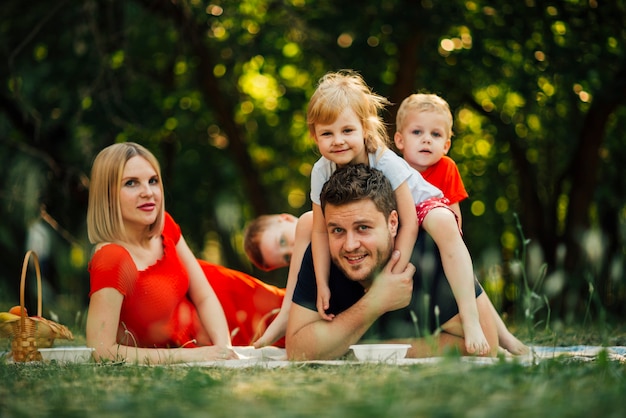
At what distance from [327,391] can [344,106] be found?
1882 mm

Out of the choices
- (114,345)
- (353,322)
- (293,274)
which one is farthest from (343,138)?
(114,345)

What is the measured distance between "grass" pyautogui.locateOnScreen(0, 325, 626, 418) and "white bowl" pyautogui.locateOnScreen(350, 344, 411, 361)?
0.21 meters

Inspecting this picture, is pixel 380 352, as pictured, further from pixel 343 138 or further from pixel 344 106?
pixel 344 106

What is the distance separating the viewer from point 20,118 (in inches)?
399

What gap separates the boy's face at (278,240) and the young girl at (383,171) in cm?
152

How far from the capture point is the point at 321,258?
4.36 meters

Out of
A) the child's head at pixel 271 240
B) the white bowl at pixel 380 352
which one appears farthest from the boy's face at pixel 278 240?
the white bowl at pixel 380 352

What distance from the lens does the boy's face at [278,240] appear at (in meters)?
6.09

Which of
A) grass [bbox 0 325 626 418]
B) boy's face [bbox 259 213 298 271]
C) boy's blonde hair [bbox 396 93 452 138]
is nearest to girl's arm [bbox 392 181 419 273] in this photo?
grass [bbox 0 325 626 418]

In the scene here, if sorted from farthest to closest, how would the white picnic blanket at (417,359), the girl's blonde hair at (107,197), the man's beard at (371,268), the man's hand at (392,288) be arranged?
1. the girl's blonde hair at (107,197)
2. the man's beard at (371,268)
3. the man's hand at (392,288)
4. the white picnic blanket at (417,359)

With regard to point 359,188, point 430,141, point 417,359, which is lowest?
point 417,359

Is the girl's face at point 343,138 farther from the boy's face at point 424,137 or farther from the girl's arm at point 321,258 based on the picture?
the boy's face at point 424,137

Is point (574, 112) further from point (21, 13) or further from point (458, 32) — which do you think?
point (21, 13)

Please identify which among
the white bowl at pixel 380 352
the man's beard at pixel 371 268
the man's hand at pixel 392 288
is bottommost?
the white bowl at pixel 380 352
